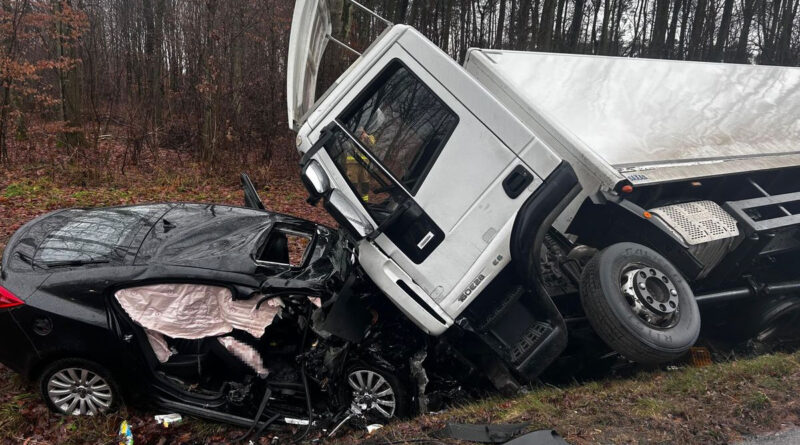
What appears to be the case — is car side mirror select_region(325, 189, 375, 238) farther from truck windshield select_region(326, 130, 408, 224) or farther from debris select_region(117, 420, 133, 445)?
debris select_region(117, 420, 133, 445)

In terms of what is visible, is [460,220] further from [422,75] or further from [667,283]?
[667,283]

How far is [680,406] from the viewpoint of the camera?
3053mm

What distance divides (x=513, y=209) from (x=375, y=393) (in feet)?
5.59

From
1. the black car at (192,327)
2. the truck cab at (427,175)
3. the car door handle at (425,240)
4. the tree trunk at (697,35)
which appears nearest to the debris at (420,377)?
the black car at (192,327)

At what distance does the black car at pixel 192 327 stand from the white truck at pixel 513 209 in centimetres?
48

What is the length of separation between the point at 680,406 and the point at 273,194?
835cm

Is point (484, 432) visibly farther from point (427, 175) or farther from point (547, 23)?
point (547, 23)

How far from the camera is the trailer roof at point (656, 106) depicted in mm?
4418

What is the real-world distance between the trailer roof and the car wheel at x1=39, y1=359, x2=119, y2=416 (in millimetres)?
3914

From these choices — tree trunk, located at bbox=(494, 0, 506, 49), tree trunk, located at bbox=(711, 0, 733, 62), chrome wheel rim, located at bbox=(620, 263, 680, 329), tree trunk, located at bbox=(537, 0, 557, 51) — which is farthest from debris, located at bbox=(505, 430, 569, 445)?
tree trunk, located at bbox=(711, 0, 733, 62)

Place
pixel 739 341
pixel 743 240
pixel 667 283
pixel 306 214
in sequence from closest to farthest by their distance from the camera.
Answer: pixel 667 283, pixel 743 240, pixel 739 341, pixel 306 214

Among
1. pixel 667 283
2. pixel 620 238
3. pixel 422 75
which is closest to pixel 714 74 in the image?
pixel 620 238

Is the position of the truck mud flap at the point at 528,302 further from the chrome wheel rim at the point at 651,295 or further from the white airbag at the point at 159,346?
the white airbag at the point at 159,346

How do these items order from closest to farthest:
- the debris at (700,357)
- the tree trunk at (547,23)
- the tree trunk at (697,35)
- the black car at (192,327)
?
1. the black car at (192,327)
2. the debris at (700,357)
3. the tree trunk at (547,23)
4. the tree trunk at (697,35)
